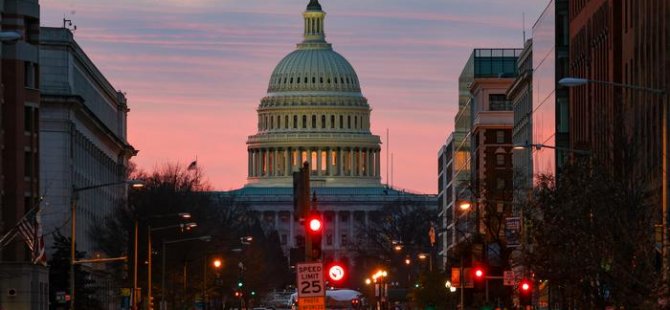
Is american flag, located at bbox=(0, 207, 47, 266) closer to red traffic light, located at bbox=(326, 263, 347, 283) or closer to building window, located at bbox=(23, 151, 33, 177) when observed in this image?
building window, located at bbox=(23, 151, 33, 177)

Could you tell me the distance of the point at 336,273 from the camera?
54.6m

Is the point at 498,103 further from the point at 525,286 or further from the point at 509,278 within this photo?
the point at 525,286

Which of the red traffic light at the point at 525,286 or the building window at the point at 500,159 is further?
the building window at the point at 500,159

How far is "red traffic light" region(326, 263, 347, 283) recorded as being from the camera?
179 ft

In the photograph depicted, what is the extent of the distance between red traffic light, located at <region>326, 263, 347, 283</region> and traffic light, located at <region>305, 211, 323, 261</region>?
7.74ft

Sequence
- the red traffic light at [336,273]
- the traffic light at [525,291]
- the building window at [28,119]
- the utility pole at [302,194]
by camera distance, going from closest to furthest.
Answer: the utility pole at [302,194] < the red traffic light at [336,273] < the traffic light at [525,291] < the building window at [28,119]

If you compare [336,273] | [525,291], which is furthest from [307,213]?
[525,291]

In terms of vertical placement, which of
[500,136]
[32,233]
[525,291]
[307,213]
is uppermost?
[500,136]

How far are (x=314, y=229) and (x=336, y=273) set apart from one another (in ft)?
11.3

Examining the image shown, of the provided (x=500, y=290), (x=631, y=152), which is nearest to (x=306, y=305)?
(x=631, y=152)

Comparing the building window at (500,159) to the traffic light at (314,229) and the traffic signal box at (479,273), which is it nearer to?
the traffic signal box at (479,273)

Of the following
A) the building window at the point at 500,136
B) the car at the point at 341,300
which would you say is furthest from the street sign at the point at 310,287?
the car at the point at 341,300

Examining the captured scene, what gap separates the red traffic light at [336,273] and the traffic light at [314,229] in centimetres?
236

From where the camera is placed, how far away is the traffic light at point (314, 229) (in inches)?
2012
